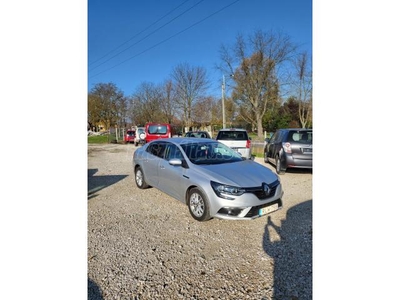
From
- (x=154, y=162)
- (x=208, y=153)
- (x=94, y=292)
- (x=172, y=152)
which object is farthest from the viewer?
(x=154, y=162)

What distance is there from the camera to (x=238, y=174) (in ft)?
12.2

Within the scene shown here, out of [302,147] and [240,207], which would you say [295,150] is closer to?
[302,147]

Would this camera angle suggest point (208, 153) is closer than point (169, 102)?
Yes

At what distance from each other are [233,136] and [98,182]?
217 inches

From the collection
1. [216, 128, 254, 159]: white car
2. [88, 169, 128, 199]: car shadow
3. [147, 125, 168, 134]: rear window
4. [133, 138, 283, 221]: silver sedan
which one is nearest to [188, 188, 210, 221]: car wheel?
[133, 138, 283, 221]: silver sedan

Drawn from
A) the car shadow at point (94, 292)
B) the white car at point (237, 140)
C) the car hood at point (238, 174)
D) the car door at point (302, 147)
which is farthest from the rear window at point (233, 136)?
the car shadow at point (94, 292)

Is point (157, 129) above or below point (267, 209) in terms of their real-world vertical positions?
above

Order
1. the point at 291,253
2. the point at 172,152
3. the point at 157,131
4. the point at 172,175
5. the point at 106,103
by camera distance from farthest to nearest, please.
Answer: the point at 106,103 < the point at 157,131 < the point at 172,152 < the point at 172,175 < the point at 291,253

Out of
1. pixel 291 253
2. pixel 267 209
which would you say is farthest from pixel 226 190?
pixel 291 253
